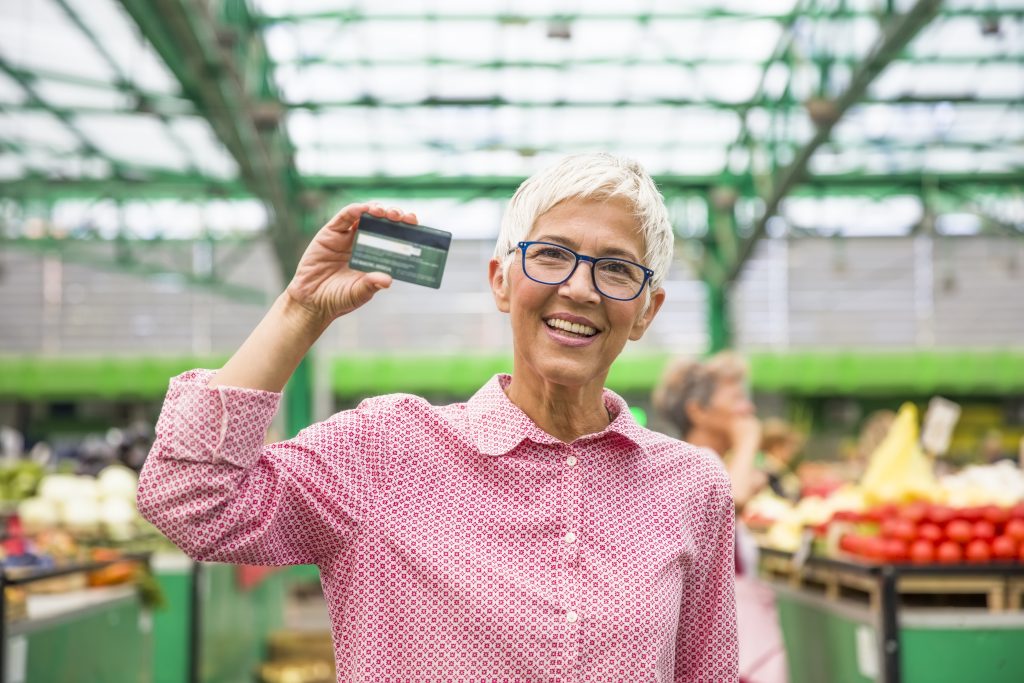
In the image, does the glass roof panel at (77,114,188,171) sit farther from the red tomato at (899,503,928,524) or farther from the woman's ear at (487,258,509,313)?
the woman's ear at (487,258,509,313)

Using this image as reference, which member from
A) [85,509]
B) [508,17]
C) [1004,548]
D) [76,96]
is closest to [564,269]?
[1004,548]

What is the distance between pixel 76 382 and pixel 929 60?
16946 millimetres

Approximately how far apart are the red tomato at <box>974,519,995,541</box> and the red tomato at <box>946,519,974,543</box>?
0.07 feet

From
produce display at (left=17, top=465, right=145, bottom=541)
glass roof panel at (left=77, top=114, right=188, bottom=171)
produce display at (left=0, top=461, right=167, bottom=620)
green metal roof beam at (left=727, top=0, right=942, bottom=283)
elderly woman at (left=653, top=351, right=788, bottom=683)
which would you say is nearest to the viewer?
elderly woman at (left=653, top=351, right=788, bottom=683)

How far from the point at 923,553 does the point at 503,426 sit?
2.74 meters

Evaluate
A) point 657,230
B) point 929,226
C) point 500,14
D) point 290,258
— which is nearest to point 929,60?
point 929,226

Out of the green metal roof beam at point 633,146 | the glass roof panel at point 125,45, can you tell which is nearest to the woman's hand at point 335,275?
the glass roof panel at point 125,45

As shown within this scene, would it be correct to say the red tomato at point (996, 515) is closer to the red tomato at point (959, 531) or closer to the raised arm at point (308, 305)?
the red tomato at point (959, 531)

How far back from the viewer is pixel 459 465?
1.57 metres

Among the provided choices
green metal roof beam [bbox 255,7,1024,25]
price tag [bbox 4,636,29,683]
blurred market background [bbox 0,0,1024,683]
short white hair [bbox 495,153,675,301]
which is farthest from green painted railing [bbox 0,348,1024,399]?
short white hair [bbox 495,153,675,301]

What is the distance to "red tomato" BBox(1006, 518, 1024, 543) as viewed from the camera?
3855 mm

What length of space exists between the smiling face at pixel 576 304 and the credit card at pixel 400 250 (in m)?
0.15

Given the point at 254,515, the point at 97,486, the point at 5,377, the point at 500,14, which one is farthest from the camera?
the point at 5,377

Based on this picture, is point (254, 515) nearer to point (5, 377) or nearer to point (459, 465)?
point (459, 465)
